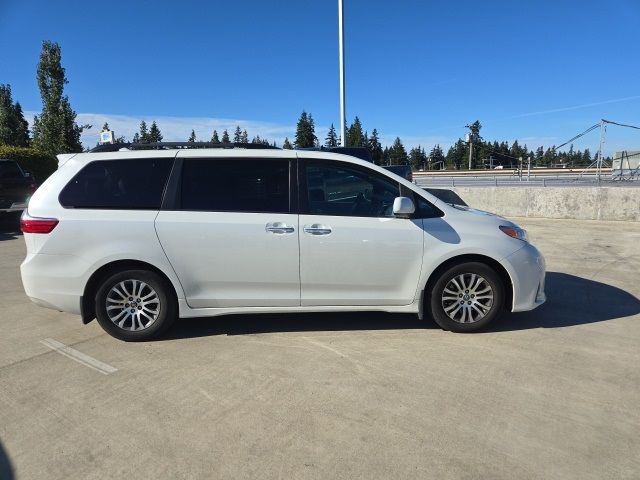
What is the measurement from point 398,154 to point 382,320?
3514 inches

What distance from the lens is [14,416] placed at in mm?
3156

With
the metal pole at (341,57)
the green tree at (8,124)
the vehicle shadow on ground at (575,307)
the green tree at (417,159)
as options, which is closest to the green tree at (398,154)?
the green tree at (417,159)

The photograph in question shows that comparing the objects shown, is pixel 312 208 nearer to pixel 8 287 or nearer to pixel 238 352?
pixel 238 352

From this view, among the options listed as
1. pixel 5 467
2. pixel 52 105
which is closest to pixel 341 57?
pixel 5 467

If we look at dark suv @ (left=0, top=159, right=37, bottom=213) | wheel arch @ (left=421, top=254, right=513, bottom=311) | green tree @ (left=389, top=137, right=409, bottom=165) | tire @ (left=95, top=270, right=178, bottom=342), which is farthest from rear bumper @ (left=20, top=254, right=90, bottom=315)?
green tree @ (left=389, top=137, right=409, bottom=165)

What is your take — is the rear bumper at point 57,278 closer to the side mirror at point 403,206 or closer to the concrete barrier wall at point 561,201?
the side mirror at point 403,206

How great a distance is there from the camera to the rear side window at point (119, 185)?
14.4 feet

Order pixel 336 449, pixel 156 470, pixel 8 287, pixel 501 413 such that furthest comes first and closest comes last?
1. pixel 8 287
2. pixel 501 413
3. pixel 336 449
4. pixel 156 470

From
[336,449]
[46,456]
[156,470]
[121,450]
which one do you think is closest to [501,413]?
[336,449]

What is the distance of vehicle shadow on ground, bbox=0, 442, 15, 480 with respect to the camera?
255cm

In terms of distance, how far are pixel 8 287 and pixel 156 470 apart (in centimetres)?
537

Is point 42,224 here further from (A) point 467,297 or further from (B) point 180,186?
(A) point 467,297

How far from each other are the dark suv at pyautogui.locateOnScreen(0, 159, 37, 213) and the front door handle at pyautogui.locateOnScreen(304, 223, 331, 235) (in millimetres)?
12437

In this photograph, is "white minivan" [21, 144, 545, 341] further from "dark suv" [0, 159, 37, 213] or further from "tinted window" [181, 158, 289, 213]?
"dark suv" [0, 159, 37, 213]
